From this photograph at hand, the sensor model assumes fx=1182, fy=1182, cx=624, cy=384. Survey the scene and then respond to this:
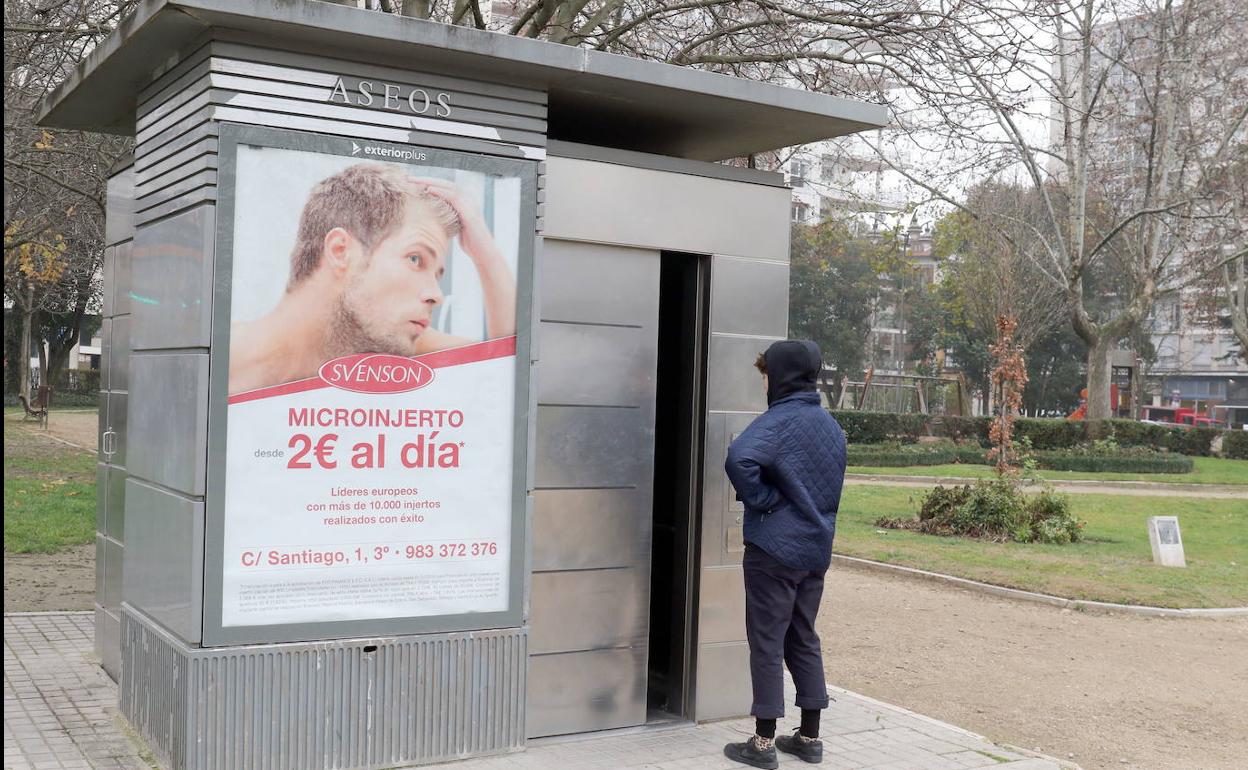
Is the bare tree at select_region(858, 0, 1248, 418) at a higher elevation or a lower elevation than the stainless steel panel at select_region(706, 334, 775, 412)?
higher

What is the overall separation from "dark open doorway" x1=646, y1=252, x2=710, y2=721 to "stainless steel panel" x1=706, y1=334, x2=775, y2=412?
0.07 metres

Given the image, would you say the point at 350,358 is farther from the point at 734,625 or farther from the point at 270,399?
the point at 734,625

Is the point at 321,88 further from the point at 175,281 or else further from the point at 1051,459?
the point at 1051,459

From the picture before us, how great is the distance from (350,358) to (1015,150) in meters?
19.2

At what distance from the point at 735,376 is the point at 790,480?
3.18 ft

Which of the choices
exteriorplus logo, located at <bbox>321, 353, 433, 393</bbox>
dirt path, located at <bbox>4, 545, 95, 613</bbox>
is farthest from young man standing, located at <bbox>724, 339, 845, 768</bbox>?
dirt path, located at <bbox>4, 545, 95, 613</bbox>

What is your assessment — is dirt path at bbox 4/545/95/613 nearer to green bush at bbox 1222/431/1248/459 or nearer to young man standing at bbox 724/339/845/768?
young man standing at bbox 724/339/845/768

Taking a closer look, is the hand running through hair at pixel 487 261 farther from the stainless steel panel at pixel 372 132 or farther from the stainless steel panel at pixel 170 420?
the stainless steel panel at pixel 170 420

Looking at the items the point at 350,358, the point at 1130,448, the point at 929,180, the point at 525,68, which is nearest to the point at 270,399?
the point at 350,358

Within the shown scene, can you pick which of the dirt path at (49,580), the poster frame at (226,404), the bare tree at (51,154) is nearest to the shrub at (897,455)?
the bare tree at (51,154)

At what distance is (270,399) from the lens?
15.9 feet

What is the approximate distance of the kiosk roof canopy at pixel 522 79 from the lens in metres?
4.57

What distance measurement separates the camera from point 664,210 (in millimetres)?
5902

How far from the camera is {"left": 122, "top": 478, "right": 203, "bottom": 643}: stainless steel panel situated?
4.73 m
